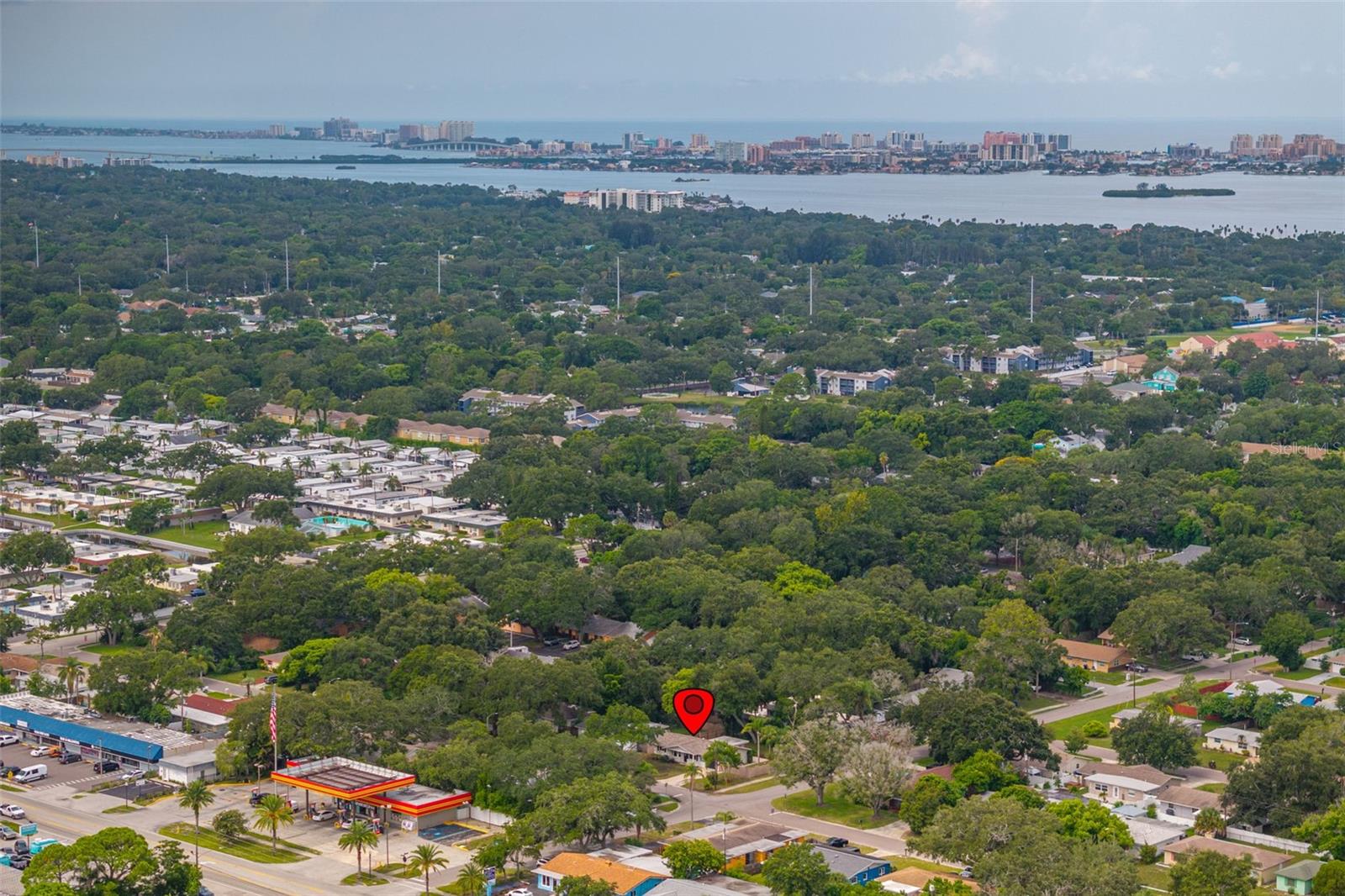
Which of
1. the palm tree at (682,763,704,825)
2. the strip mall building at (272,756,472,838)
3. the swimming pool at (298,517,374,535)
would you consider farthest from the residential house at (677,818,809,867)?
the swimming pool at (298,517,374,535)

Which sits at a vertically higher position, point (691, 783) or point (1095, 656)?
point (1095, 656)

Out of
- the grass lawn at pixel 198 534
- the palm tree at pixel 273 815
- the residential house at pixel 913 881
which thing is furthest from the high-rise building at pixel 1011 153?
the residential house at pixel 913 881

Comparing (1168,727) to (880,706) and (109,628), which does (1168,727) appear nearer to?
(880,706)

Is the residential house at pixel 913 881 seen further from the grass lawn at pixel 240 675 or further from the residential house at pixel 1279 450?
the residential house at pixel 1279 450

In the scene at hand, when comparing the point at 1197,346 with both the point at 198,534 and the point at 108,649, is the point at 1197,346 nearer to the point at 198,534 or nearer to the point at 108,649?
the point at 198,534

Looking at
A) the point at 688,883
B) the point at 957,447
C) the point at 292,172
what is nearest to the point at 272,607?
the point at 688,883

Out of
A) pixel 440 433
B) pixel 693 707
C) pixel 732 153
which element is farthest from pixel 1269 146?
pixel 693 707
